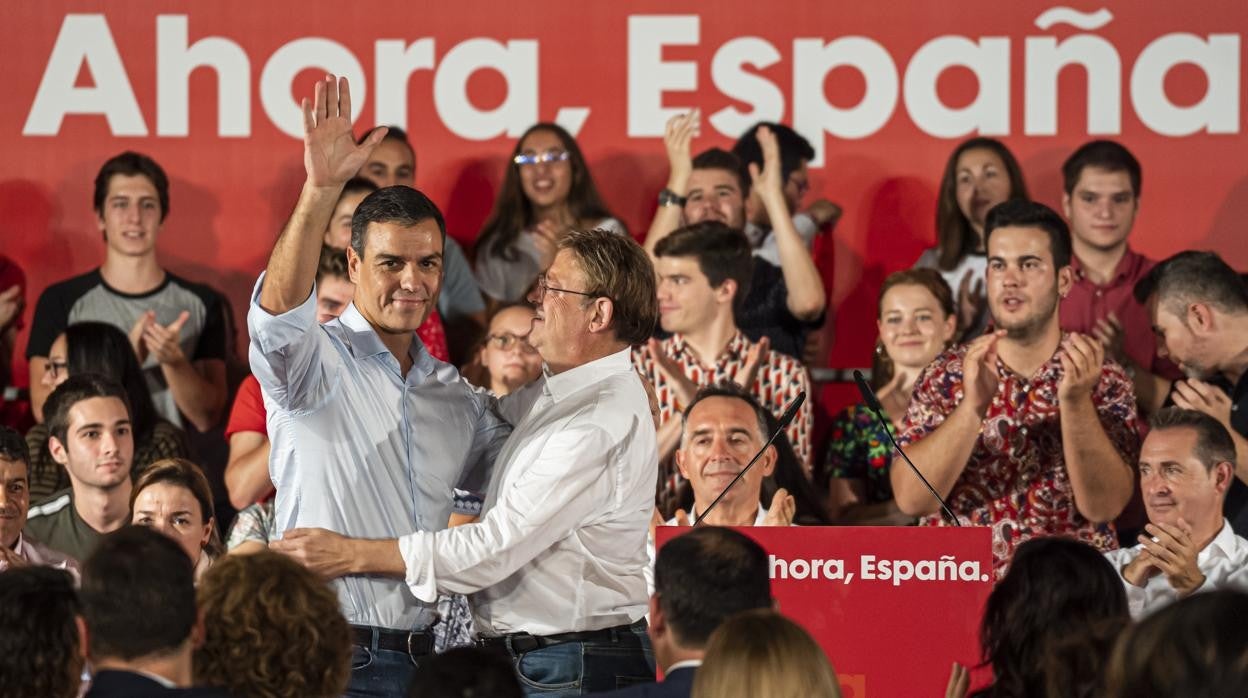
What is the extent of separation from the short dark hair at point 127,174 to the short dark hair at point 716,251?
6.52ft

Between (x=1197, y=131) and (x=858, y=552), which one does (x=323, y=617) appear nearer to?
(x=858, y=552)

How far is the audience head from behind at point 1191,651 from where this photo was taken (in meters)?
2.31

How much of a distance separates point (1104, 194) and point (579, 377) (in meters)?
3.24

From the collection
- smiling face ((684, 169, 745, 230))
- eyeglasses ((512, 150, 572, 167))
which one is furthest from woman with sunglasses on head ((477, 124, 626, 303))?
smiling face ((684, 169, 745, 230))

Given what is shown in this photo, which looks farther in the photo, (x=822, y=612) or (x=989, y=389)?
(x=989, y=389)

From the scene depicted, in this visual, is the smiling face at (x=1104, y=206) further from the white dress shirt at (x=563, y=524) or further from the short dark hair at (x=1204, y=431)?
the white dress shirt at (x=563, y=524)

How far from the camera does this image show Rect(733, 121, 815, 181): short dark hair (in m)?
6.97

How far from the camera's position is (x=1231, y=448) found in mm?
5125

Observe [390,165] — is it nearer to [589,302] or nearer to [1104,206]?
[1104,206]

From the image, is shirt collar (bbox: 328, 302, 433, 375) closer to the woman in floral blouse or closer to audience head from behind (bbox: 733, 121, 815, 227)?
the woman in floral blouse

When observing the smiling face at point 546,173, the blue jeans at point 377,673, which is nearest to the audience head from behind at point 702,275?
the smiling face at point 546,173

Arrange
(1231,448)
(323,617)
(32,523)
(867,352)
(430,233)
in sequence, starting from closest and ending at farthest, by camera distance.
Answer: (323,617), (430,233), (1231,448), (32,523), (867,352)

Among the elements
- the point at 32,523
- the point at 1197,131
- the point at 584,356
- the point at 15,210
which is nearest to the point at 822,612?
the point at 584,356

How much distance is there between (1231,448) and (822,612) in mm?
1817
